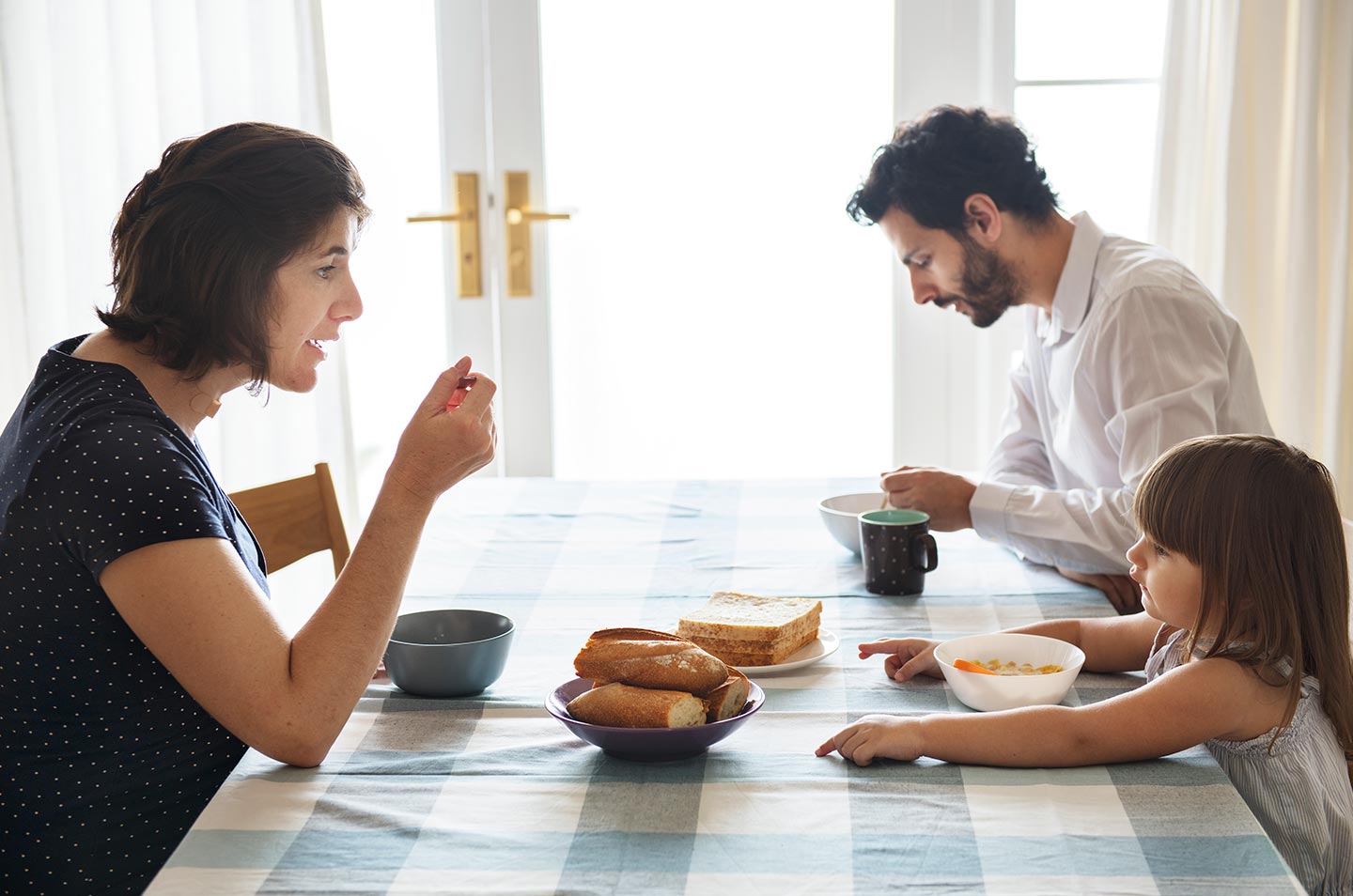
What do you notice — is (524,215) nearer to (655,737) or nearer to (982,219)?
(982,219)

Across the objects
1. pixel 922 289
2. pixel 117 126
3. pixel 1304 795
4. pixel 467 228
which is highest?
pixel 117 126

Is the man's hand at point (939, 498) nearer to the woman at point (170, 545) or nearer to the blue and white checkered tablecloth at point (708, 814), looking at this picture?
the blue and white checkered tablecloth at point (708, 814)

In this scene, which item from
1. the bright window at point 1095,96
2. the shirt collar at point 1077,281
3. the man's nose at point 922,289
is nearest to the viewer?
the shirt collar at point 1077,281

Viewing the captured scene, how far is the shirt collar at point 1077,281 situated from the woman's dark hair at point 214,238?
118cm

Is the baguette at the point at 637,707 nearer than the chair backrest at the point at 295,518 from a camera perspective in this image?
Yes

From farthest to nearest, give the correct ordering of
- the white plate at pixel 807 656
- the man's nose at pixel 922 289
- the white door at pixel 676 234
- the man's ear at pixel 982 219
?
the white door at pixel 676 234
the man's nose at pixel 922 289
the man's ear at pixel 982 219
the white plate at pixel 807 656

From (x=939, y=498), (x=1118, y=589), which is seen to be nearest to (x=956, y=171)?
(x=939, y=498)

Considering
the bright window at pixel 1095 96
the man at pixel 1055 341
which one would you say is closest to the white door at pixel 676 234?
the bright window at pixel 1095 96

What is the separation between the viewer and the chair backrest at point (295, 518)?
173 centimetres

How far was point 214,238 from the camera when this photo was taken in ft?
3.96

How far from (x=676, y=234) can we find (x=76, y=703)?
2.21 metres

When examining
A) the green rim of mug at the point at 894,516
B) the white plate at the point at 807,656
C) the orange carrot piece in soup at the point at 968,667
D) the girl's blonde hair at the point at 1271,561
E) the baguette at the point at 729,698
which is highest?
the girl's blonde hair at the point at 1271,561

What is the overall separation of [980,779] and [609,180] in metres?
2.30

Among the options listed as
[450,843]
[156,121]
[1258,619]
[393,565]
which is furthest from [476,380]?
[156,121]
